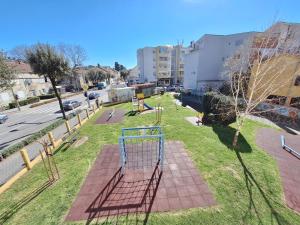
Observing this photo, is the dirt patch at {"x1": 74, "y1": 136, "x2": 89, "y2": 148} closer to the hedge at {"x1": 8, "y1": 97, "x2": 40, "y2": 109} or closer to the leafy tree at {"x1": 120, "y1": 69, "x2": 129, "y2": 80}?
the hedge at {"x1": 8, "y1": 97, "x2": 40, "y2": 109}

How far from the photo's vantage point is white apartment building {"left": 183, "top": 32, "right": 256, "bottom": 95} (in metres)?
30.5

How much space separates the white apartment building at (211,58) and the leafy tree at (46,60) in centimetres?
2592

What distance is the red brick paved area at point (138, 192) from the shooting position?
4719 millimetres

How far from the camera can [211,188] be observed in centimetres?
552

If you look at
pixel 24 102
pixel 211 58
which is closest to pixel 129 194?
pixel 24 102

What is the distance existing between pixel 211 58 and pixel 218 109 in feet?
78.7

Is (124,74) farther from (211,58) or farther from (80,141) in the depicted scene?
(80,141)


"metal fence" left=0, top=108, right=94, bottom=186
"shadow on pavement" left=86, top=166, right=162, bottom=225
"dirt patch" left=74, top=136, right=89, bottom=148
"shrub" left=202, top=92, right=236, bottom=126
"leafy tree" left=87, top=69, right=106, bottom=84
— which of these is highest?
"leafy tree" left=87, top=69, right=106, bottom=84

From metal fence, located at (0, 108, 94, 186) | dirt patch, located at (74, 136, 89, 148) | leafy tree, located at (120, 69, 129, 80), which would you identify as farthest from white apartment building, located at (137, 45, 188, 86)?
metal fence, located at (0, 108, 94, 186)

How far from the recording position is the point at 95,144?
9258 mm

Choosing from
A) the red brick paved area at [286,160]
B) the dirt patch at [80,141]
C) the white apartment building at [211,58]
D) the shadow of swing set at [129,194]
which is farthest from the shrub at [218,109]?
the white apartment building at [211,58]

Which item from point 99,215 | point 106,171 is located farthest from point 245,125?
point 99,215

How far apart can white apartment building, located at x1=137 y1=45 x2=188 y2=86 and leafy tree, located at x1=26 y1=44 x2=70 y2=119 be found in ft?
146

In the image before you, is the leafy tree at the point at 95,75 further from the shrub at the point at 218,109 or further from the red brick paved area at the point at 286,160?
the red brick paved area at the point at 286,160
